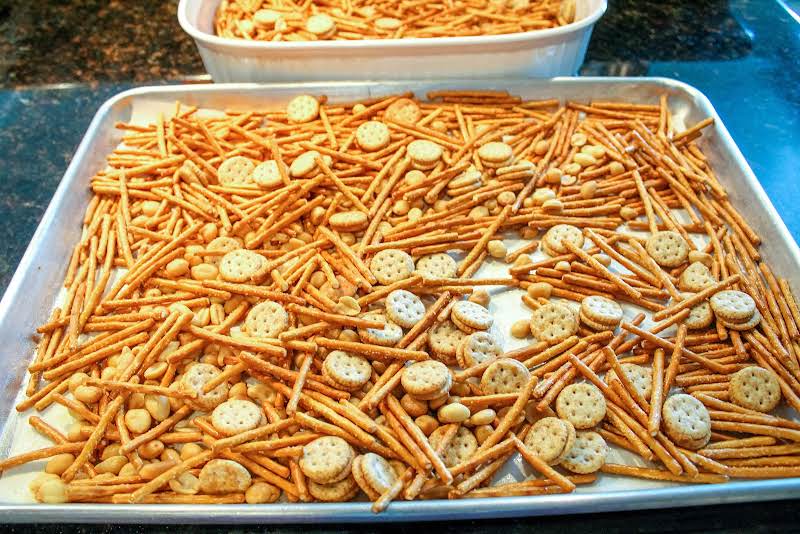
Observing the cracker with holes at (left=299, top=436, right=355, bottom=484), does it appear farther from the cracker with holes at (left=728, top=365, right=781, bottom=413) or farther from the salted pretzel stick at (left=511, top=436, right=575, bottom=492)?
the cracker with holes at (left=728, top=365, right=781, bottom=413)

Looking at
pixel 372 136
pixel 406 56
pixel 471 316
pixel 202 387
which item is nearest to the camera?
pixel 202 387

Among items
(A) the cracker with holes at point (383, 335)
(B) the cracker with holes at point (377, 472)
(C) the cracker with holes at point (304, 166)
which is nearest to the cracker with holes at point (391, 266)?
(A) the cracker with holes at point (383, 335)

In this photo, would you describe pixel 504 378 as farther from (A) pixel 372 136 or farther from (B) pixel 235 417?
(A) pixel 372 136

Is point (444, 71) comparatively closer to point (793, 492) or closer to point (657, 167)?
point (657, 167)

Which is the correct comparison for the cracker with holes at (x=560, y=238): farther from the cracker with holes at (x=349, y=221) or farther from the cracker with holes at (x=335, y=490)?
the cracker with holes at (x=335, y=490)

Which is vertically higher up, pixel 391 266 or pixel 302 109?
pixel 302 109

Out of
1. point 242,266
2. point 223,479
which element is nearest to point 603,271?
point 242,266
